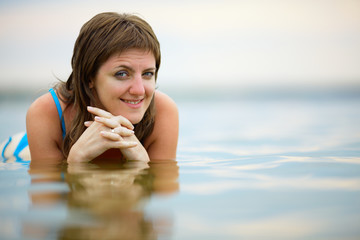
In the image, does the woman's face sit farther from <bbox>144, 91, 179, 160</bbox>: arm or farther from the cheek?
<bbox>144, 91, 179, 160</bbox>: arm

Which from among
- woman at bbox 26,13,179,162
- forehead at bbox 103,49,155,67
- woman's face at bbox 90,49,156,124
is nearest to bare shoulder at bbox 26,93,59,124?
woman at bbox 26,13,179,162

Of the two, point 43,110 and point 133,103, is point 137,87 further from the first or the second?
→ point 43,110

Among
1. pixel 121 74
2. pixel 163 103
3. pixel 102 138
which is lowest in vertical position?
pixel 102 138

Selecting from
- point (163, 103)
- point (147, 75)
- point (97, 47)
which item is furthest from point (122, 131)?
point (163, 103)

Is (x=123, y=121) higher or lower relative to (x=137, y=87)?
lower

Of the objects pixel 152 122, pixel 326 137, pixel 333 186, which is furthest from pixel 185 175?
pixel 326 137

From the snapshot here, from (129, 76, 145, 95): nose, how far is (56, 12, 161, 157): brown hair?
27 centimetres

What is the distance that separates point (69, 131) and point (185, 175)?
1.60 m

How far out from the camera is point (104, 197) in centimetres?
210

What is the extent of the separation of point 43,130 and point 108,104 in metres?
0.69

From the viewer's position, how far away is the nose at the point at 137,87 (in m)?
3.62

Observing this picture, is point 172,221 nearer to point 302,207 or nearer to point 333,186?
point 302,207

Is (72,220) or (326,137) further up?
(326,137)

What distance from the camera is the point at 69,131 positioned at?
3.99 metres
